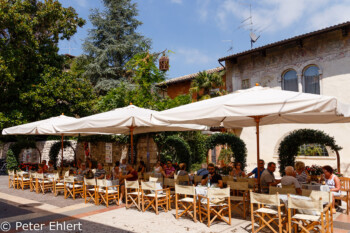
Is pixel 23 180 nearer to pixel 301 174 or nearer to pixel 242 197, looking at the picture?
pixel 242 197

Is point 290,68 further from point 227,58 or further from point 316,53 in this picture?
point 227,58

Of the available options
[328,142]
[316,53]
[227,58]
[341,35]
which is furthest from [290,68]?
[328,142]

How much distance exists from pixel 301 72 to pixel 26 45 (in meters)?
16.9

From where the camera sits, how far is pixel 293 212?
209 inches

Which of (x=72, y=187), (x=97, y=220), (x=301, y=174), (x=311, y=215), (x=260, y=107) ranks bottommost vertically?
(x=97, y=220)

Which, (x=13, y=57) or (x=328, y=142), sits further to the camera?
(x=13, y=57)

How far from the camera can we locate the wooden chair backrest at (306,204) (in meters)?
4.58

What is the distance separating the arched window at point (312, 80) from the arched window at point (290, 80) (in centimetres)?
Result: 56

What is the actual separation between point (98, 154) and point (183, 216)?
36.2 ft

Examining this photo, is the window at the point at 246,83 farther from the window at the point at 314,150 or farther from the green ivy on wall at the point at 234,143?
the green ivy on wall at the point at 234,143

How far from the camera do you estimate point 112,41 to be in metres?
27.2

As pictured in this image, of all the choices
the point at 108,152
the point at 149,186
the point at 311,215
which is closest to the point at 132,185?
the point at 149,186

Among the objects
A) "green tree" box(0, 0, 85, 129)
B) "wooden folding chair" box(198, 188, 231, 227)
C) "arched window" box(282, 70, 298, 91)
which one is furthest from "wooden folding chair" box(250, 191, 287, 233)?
"green tree" box(0, 0, 85, 129)

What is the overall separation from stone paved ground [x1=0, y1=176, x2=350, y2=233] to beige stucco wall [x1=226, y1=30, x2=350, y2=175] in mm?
10139
